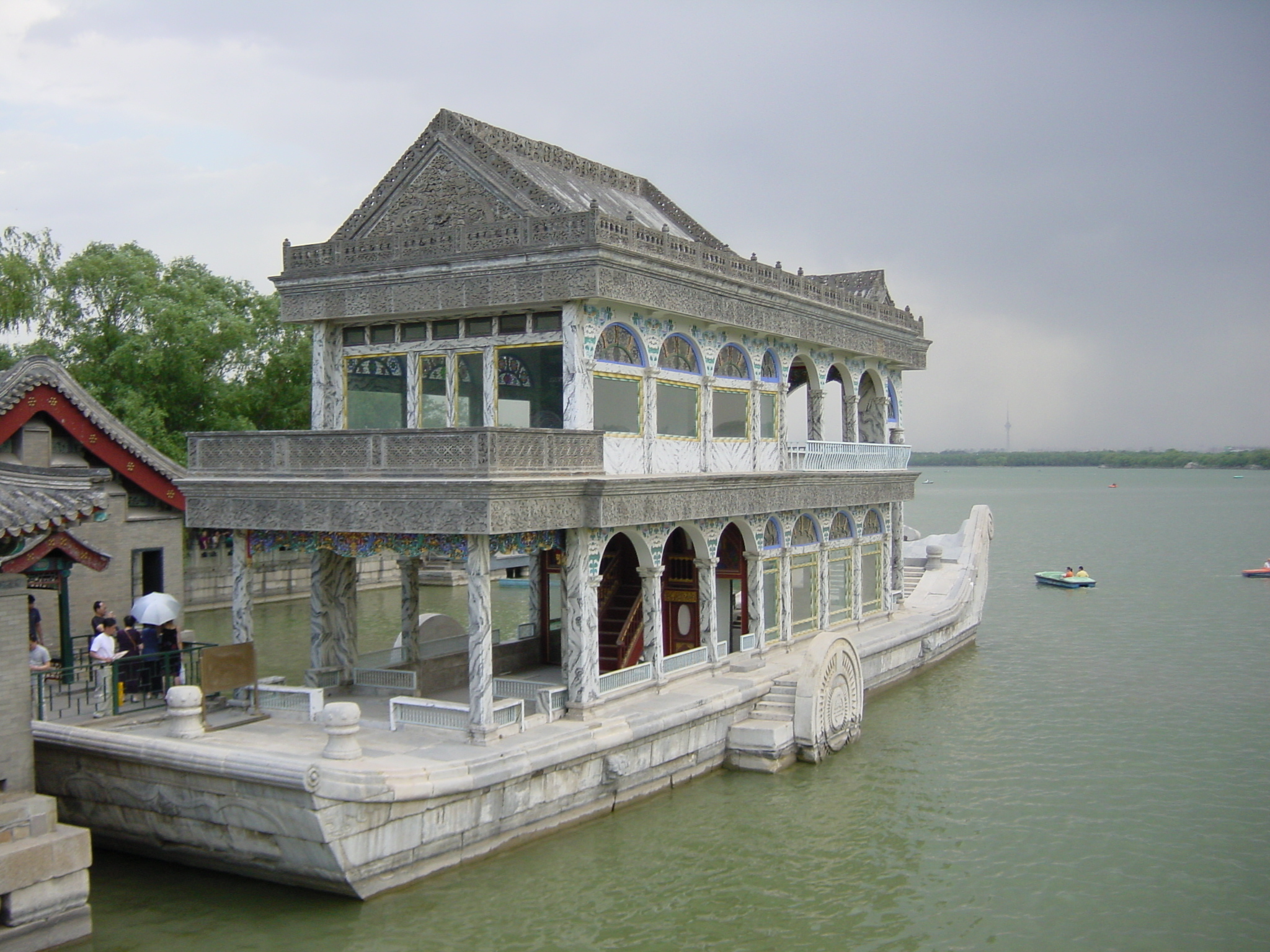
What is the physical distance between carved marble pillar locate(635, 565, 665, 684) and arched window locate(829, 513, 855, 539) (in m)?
6.38

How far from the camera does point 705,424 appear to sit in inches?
721

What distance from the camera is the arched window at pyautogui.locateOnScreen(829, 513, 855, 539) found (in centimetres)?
2275

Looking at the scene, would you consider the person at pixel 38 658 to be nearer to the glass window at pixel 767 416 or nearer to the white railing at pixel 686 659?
Result: the white railing at pixel 686 659

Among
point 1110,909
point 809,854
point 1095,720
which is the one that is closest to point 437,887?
point 809,854

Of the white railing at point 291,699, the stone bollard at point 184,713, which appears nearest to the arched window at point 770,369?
the white railing at point 291,699

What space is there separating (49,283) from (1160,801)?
98.1ft

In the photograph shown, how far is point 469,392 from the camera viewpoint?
16.5m

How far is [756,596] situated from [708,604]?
1515mm

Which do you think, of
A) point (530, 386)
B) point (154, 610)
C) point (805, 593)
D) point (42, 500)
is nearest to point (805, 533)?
point (805, 593)

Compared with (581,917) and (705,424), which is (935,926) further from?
(705,424)

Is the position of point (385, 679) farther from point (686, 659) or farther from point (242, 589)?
point (686, 659)

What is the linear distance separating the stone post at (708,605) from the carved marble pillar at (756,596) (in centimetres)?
131

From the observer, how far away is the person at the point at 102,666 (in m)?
14.0

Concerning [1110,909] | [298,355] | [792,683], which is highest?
[298,355]
